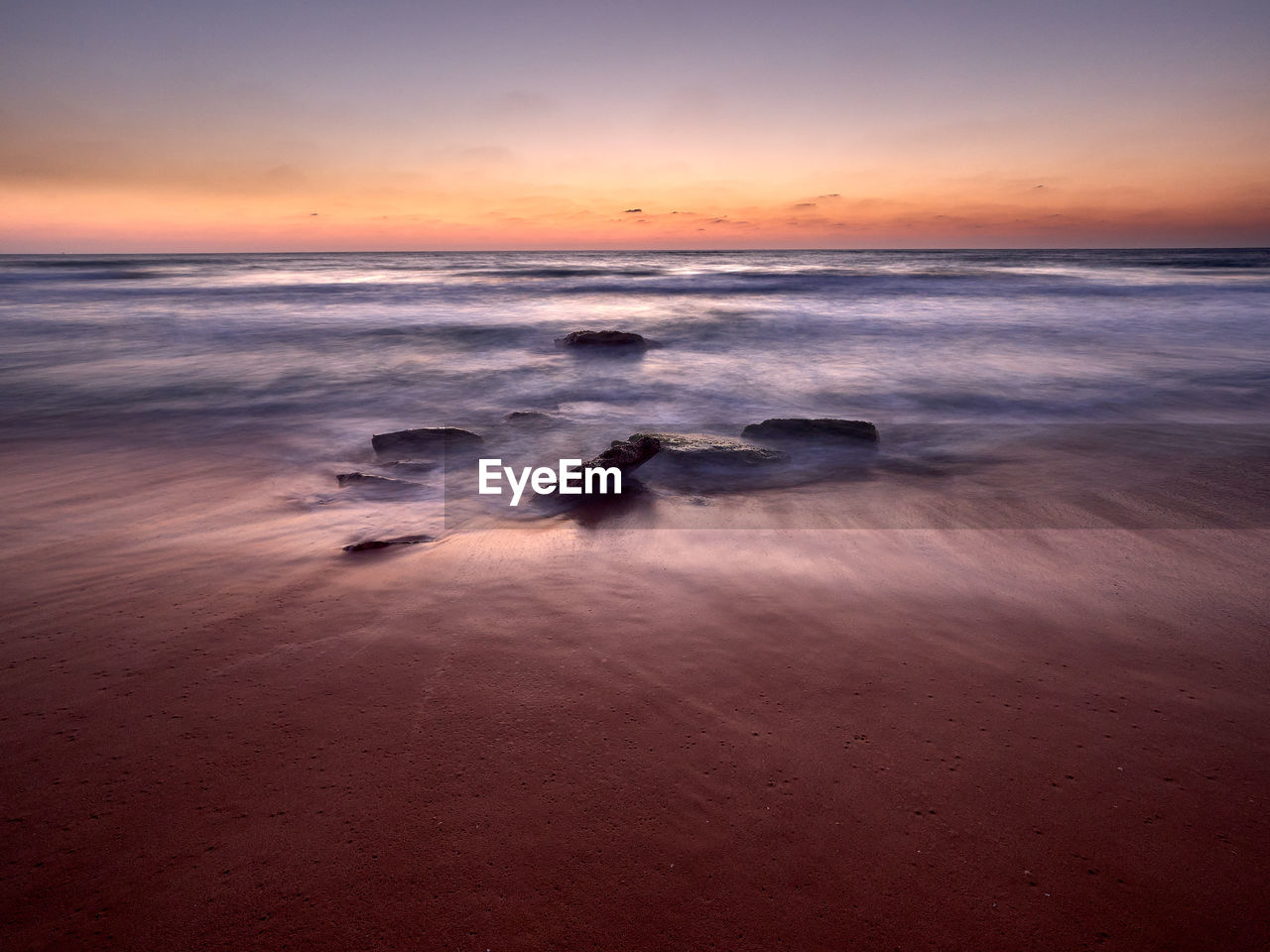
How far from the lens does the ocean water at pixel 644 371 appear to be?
29.4ft

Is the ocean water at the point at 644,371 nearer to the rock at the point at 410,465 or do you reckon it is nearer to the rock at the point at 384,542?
the rock at the point at 410,465

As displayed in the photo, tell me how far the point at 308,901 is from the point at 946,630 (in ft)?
10.6

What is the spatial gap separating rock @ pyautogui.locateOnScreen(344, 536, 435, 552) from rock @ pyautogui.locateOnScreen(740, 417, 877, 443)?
183 inches

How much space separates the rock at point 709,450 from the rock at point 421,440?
2.34m

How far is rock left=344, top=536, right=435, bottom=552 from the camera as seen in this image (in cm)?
457

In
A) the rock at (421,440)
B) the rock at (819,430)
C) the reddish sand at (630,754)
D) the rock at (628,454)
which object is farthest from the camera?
the rock at (819,430)

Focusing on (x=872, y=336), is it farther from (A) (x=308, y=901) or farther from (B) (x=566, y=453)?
(A) (x=308, y=901)

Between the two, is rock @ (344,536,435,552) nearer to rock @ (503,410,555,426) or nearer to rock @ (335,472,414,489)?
rock @ (335,472,414,489)

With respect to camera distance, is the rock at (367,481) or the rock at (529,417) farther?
the rock at (529,417)

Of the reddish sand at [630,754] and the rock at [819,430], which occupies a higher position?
the rock at [819,430]

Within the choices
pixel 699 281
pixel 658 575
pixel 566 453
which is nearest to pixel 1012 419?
pixel 566 453

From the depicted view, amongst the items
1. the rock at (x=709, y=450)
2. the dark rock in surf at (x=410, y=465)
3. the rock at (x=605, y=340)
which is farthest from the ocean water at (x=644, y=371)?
the rock at (x=709, y=450)

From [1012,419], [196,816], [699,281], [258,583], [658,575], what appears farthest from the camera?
[699,281]

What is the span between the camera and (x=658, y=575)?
166 inches
